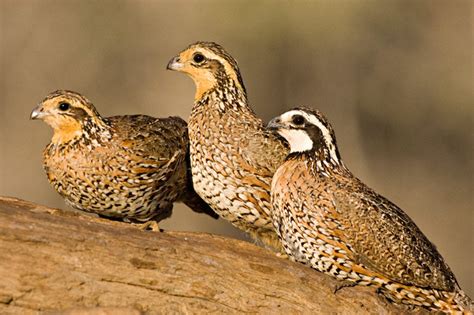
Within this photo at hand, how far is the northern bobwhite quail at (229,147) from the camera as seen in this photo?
7.69 meters

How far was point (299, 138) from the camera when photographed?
25.0 feet

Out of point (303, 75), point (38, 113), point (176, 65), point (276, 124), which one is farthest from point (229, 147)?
point (303, 75)

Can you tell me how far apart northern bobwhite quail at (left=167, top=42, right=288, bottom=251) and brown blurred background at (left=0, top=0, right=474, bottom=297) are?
8.78 m

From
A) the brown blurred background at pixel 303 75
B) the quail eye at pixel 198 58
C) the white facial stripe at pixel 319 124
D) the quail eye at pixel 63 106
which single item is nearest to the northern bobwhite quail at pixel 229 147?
the quail eye at pixel 198 58

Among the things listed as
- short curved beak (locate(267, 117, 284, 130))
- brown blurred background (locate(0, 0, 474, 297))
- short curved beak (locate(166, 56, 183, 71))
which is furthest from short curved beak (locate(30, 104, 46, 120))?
brown blurred background (locate(0, 0, 474, 297))

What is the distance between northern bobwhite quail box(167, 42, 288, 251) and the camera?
7688mm

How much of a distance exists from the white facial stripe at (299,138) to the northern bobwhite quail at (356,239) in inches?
5.1

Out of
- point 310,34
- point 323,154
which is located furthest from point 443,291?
point 310,34

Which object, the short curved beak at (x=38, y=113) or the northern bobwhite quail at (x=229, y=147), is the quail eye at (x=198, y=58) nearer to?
the northern bobwhite quail at (x=229, y=147)

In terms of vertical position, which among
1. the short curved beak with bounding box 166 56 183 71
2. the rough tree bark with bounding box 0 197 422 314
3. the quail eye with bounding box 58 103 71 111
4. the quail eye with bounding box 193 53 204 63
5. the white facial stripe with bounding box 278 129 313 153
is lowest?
the rough tree bark with bounding box 0 197 422 314

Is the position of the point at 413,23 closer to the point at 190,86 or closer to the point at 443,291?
the point at 190,86

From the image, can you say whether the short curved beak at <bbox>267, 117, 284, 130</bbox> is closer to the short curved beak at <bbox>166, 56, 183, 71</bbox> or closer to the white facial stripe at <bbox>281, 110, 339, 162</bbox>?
the white facial stripe at <bbox>281, 110, 339, 162</bbox>

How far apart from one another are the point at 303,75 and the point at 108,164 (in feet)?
41.7

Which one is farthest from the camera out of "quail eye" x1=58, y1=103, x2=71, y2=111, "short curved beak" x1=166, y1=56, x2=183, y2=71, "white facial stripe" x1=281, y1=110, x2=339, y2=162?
"short curved beak" x1=166, y1=56, x2=183, y2=71
